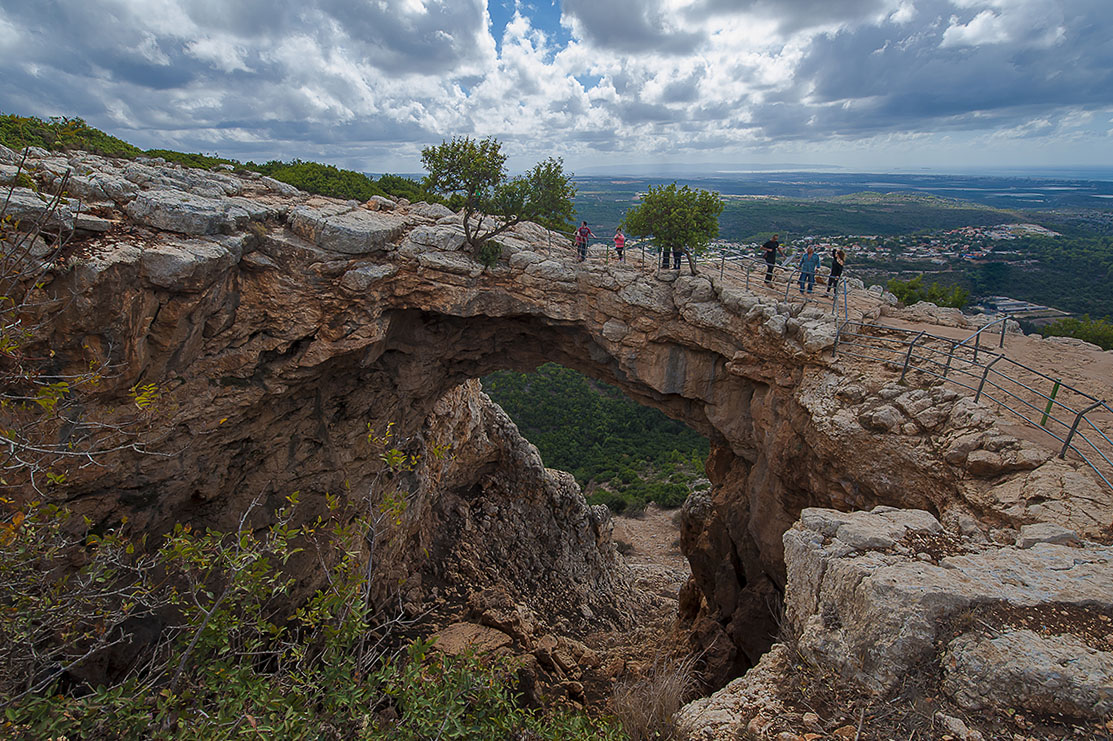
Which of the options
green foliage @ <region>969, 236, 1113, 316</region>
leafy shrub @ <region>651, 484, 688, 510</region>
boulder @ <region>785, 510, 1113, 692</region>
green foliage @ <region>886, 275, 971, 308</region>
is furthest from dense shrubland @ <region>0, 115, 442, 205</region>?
green foliage @ <region>969, 236, 1113, 316</region>

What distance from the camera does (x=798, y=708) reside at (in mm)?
6324

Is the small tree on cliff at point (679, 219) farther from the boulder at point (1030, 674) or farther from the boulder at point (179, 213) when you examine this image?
the boulder at point (1030, 674)

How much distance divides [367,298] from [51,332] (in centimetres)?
719

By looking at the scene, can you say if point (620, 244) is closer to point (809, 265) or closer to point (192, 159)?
point (809, 265)

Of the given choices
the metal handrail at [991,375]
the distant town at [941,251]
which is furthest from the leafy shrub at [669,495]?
the metal handrail at [991,375]

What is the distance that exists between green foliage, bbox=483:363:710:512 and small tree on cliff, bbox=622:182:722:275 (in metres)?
30.1

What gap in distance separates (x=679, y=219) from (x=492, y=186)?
6.21 metres

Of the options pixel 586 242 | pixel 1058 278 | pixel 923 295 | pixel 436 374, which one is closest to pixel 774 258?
pixel 586 242

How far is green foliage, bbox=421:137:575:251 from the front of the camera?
1638 cm

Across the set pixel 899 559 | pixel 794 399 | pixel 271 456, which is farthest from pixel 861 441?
pixel 271 456

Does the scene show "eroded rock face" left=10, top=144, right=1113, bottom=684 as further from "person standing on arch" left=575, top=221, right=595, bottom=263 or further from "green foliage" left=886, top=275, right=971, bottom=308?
"green foliage" left=886, top=275, right=971, bottom=308

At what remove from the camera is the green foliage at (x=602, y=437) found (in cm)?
4650

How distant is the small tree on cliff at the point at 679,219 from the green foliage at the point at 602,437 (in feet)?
98.6

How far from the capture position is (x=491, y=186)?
55.7 feet
